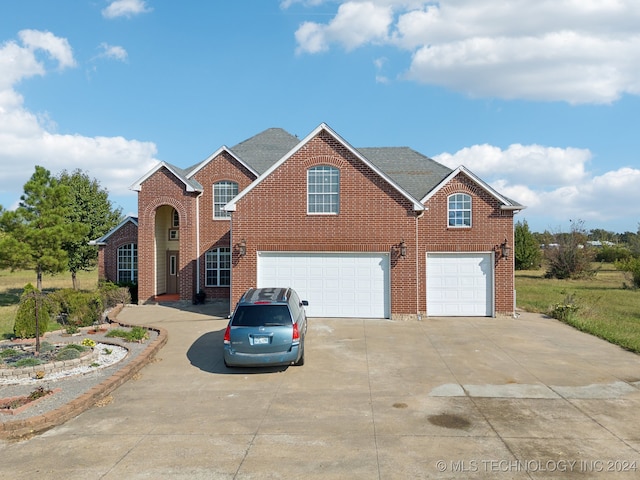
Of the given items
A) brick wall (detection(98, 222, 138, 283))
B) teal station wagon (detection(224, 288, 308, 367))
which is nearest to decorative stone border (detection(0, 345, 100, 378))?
teal station wagon (detection(224, 288, 308, 367))

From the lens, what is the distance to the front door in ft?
77.0

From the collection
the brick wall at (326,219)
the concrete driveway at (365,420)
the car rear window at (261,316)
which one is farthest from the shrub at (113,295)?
the car rear window at (261,316)

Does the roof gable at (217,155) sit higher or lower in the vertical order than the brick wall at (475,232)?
higher

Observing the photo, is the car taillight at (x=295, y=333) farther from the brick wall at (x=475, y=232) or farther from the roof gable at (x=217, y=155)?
the roof gable at (x=217, y=155)

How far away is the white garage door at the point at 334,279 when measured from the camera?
16.8 m

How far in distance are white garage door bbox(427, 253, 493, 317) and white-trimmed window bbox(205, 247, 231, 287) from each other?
9505 millimetres

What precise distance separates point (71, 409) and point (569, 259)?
46799mm

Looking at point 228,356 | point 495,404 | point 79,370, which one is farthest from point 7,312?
point 495,404

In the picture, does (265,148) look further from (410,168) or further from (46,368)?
(46,368)

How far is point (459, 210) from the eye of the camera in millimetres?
17828

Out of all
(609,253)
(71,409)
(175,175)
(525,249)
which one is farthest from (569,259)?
(71,409)

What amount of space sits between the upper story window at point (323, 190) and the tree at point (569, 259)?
119 feet

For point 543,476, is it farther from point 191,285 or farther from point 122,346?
point 191,285

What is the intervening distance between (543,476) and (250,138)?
22471mm
